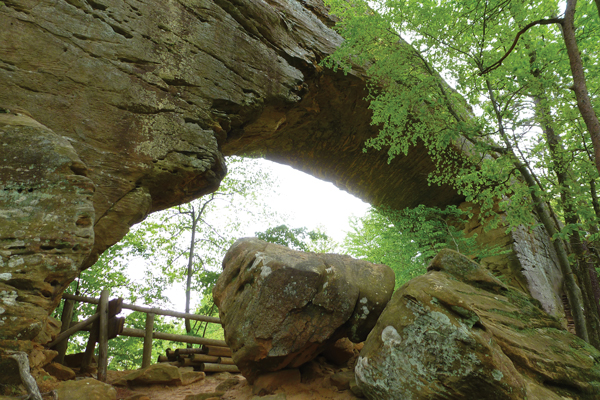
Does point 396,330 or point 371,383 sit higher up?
point 396,330

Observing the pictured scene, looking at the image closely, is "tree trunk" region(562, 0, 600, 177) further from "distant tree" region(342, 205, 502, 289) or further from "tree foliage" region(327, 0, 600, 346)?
"distant tree" region(342, 205, 502, 289)

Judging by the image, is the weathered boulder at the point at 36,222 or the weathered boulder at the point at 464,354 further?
the weathered boulder at the point at 36,222

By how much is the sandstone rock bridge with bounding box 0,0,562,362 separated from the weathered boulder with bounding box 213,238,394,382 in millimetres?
2089

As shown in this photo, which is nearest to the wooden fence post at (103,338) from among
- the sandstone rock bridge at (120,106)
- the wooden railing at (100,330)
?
the wooden railing at (100,330)

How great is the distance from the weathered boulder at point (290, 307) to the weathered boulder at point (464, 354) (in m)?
1.02

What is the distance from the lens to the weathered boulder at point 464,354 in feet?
11.3

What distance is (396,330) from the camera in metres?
4.03

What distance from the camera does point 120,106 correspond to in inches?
221

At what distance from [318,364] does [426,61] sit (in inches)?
243


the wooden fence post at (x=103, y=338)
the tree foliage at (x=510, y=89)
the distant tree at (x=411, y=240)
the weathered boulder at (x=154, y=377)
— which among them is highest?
the tree foliage at (x=510, y=89)

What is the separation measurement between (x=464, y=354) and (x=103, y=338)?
6.00 m

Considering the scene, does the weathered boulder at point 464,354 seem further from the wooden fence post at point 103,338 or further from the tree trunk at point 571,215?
the wooden fence post at point 103,338

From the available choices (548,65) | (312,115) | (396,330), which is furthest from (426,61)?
(396,330)

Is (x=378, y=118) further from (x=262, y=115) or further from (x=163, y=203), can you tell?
(x=163, y=203)
